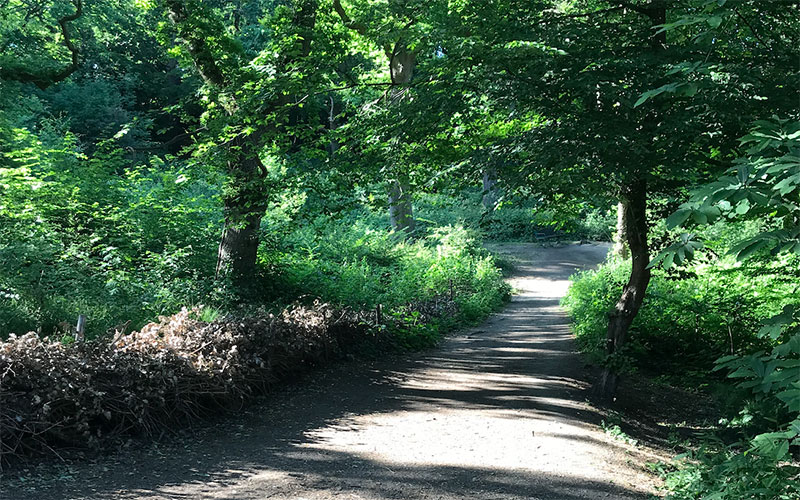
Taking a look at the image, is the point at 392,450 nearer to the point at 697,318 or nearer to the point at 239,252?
the point at 239,252

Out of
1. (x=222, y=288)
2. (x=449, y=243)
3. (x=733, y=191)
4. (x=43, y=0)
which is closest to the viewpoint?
(x=733, y=191)

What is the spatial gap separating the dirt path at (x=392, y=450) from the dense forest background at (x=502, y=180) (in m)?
0.93

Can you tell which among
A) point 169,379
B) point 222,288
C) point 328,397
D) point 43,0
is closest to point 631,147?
point 328,397

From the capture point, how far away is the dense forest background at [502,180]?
4805mm

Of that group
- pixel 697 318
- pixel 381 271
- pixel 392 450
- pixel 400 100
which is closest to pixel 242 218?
pixel 400 100

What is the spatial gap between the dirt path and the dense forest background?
93 cm

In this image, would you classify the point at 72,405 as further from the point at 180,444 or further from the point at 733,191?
the point at 733,191

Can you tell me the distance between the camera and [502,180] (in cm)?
726

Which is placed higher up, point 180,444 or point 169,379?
point 169,379

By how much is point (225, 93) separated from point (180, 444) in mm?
5125

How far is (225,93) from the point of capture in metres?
8.90

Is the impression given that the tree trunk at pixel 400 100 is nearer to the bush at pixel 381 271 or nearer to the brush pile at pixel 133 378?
the bush at pixel 381 271

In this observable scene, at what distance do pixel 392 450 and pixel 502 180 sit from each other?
10.6 feet

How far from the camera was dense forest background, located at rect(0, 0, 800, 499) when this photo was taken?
189 inches
